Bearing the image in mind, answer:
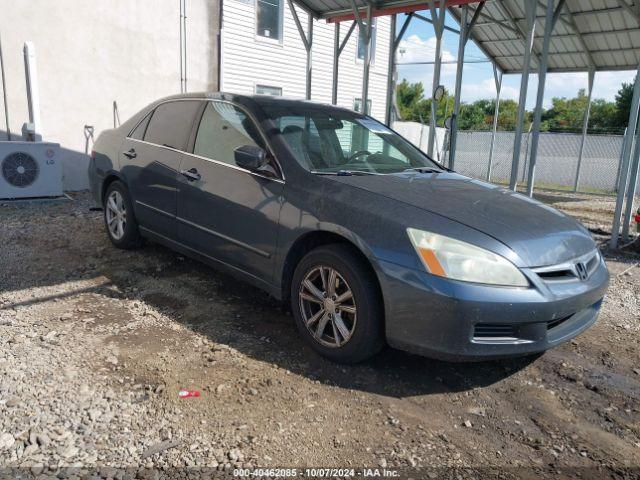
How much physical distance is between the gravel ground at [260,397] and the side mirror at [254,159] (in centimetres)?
116

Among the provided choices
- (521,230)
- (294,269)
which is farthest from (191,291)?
(521,230)

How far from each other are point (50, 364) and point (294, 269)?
63.6 inches

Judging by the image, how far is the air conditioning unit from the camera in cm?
767

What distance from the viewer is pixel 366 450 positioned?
244 cm

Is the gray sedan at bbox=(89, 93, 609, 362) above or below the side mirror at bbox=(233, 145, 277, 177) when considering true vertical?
below

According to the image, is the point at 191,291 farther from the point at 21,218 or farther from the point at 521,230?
the point at 21,218

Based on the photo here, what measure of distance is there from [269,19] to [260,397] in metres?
12.9

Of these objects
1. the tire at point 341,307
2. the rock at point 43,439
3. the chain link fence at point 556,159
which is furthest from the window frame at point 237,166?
the chain link fence at point 556,159

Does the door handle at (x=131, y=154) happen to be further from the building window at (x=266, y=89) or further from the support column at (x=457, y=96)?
the building window at (x=266, y=89)

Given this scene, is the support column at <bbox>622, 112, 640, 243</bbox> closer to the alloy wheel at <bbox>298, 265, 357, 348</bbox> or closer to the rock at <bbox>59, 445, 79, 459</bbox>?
the alloy wheel at <bbox>298, 265, 357, 348</bbox>

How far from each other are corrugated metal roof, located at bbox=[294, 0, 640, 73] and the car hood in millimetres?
5947

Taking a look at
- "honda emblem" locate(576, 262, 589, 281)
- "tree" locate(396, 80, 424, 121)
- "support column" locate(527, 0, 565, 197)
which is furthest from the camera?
"tree" locate(396, 80, 424, 121)

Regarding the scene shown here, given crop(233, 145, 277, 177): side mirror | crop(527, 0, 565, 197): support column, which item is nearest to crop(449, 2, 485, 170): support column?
crop(527, 0, 565, 197): support column

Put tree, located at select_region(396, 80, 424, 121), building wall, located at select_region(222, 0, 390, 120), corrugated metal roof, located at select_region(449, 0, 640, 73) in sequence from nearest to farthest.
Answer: corrugated metal roof, located at select_region(449, 0, 640, 73), building wall, located at select_region(222, 0, 390, 120), tree, located at select_region(396, 80, 424, 121)
